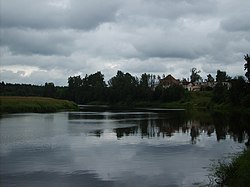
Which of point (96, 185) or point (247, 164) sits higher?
point (247, 164)

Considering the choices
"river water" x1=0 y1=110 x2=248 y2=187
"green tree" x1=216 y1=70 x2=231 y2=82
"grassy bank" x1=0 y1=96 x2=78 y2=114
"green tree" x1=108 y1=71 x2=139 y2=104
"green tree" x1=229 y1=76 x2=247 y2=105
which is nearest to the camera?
"river water" x1=0 y1=110 x2=248 y2=187

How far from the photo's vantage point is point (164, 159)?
25.5 meters

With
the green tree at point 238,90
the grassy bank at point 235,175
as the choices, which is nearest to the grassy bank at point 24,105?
the green tree at point 238,90

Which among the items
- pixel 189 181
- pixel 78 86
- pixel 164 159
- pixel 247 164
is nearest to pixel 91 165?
pixel 164 159

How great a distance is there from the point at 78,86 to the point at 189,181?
17008 cm

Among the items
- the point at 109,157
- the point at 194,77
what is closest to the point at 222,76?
the point at 194,77

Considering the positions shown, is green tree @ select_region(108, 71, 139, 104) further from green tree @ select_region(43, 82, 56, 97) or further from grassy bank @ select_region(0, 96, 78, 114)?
grassy bank @ select_region(0, 96, 78, 114)

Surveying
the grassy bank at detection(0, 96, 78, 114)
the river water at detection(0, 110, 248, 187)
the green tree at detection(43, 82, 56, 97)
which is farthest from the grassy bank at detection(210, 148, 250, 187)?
the green tree at detection(43, 82, 56, 97)

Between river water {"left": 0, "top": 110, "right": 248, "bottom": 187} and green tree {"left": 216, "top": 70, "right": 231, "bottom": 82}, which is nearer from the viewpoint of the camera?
river water {"left": 0, "top": 110, "right": 248, "bottom": 187}

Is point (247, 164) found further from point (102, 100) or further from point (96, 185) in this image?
point (102, 100)

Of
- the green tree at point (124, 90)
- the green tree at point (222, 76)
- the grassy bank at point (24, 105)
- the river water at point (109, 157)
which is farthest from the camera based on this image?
the green tree at point (222, 76)

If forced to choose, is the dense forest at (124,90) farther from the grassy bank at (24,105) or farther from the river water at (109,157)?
the river water at (109,157)

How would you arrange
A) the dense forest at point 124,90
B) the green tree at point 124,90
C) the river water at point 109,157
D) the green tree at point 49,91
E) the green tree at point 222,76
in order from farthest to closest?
the green tree at point 49,91, the green tree at point 222,76, the green tree at point 124,90, the dense forest at point 124,90, the river water at point 109,157

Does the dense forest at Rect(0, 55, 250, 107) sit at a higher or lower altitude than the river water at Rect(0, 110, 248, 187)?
higher
